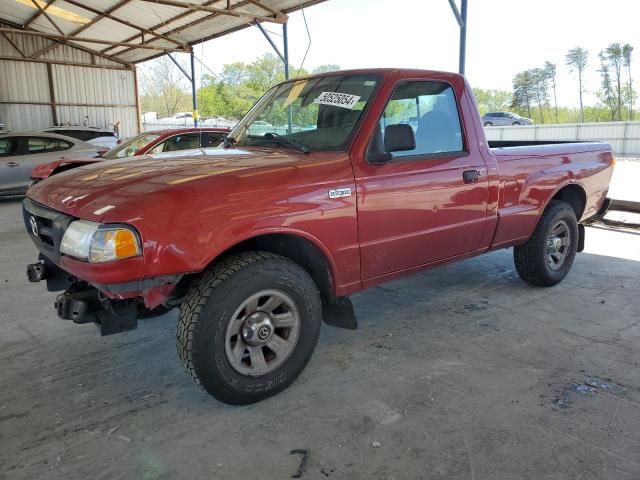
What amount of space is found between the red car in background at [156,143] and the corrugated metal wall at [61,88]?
13.9 m

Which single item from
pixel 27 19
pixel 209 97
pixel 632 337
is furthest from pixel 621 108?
pixel 632 337

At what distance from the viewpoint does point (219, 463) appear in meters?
2.27

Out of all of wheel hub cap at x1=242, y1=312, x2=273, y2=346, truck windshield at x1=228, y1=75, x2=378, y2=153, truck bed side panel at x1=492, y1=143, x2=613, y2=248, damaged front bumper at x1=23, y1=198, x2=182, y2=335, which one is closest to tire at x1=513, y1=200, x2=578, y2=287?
truck bed side panel at x1=492, y1=143, x2=613, y2=248

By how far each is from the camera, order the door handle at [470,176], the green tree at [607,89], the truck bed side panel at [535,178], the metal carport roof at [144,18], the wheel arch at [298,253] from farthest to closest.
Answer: the green tree at [607,89] < the metal carport roof at [144,18] < the truck bed side panel at [535,178] < the door handle at [470,176] < the wheel arch at [298,253]

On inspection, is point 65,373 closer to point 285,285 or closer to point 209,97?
point 285,285

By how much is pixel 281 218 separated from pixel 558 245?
324 centimetres

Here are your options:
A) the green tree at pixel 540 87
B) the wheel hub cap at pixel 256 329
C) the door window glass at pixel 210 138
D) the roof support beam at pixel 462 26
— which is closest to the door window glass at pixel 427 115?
the wheel hub cap at pixel 256 329

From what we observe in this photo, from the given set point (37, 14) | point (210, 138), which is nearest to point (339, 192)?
point (210, 138)

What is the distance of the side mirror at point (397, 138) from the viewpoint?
294cm

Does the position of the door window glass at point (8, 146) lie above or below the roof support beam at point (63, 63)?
below

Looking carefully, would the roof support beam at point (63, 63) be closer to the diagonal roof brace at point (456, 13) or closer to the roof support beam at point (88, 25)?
the roof support beam at point (88, 25)

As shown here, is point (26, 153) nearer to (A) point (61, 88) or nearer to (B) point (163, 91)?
(A) point (61, 88)

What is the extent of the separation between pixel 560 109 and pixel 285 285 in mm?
60596

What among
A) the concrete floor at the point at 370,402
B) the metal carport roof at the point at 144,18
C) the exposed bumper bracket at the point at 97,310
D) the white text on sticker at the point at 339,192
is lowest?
the concrete floor at the point at 370,402
